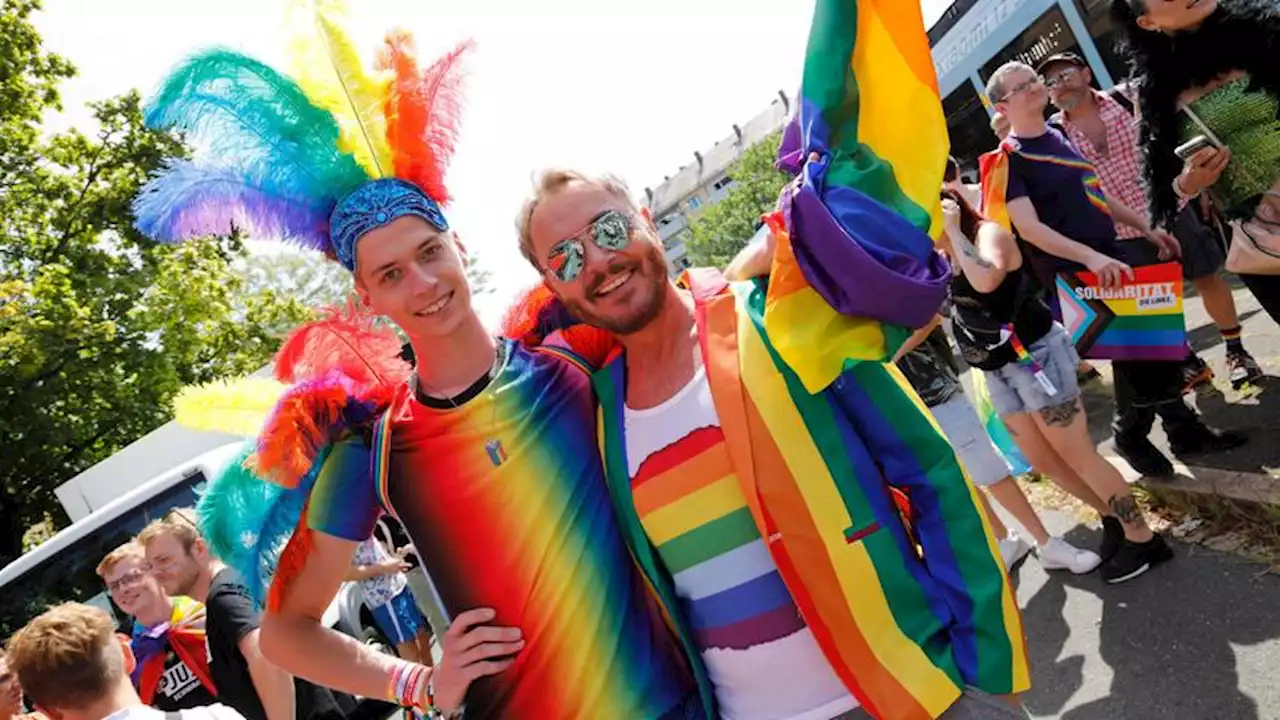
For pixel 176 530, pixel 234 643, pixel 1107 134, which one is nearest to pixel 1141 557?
pixel 1107 134

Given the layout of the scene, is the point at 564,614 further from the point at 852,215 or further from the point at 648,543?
the point at 852,215

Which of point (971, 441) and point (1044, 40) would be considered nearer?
point (971, 441)

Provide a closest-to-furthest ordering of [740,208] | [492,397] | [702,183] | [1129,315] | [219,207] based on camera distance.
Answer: [492,397], [219,207], [1129,315], [740,208], [702,183]

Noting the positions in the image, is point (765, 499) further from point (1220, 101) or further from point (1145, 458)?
point (1145, 458)

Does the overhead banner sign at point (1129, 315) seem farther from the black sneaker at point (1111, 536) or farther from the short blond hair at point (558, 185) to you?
the short blond hair at point (558, 185)

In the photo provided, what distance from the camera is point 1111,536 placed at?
304cm

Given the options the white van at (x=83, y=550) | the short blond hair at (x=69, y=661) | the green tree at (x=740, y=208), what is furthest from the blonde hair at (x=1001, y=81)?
the green tree at (x=740, y=208)

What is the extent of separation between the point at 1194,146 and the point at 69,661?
3.65 metres

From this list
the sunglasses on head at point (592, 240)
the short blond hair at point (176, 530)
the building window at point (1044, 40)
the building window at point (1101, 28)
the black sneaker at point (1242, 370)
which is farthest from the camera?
the building window at point (1044, 40)

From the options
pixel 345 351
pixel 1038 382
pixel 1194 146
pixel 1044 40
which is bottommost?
pixel 1038 382

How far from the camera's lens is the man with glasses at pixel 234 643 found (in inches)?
119

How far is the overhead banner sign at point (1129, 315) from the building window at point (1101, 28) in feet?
18.8

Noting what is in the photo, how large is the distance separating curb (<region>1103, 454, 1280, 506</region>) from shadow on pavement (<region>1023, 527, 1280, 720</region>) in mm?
222

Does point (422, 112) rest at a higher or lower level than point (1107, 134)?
higher
